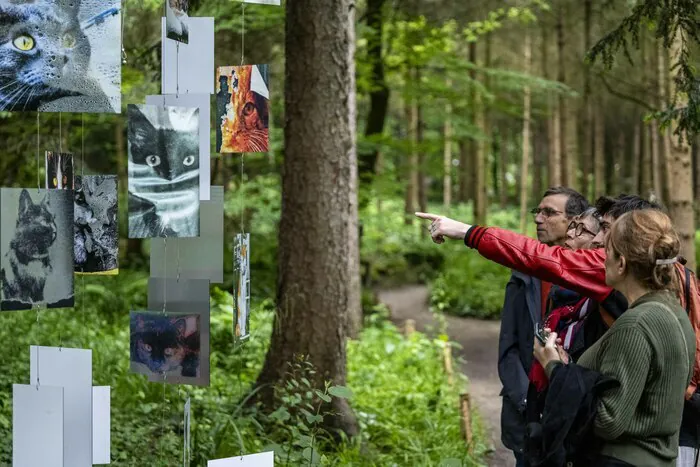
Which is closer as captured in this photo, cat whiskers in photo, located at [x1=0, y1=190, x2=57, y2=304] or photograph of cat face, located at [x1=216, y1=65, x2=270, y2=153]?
cat whiskers in photo, located at [x1=0, y1=190, x2=57, y2=304]

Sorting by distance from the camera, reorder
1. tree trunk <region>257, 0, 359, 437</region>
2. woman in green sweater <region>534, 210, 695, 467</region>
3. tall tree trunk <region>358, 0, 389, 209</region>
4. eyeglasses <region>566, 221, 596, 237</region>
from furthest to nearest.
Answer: tall tree trunk <region>358, 0, 389, 209</region> → tree trunk <region>257, 0, 359, 437</region> → eyeglasses <region>566, 221, 596, 237</region> → woman in green sweater <region>534, 210, 695, 467</region>

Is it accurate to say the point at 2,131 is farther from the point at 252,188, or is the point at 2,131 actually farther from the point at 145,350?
the point at 145,350

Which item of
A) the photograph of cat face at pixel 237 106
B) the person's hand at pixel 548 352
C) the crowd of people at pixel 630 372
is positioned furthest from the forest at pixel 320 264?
the crowd of people at pixel 630 372

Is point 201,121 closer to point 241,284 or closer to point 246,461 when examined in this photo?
point 241,284

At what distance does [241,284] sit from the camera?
374 cm

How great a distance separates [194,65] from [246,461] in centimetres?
183

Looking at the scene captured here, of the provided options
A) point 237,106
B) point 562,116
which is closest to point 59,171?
point 237,106

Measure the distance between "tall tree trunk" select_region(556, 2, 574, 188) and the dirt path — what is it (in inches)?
186

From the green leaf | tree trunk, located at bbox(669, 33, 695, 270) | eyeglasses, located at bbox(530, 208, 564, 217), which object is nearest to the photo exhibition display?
the green leaf

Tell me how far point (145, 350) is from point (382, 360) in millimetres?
6622

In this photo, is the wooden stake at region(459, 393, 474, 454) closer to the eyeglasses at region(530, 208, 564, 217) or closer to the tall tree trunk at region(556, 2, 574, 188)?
the eyeglasses at region(530, 208, 564, 217)

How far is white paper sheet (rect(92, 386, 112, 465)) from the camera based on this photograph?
3551 mm

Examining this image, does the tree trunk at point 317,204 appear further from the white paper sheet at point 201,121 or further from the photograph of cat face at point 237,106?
the white paper sheet at point 201,121

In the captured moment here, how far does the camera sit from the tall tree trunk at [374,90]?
1489 centimetres
